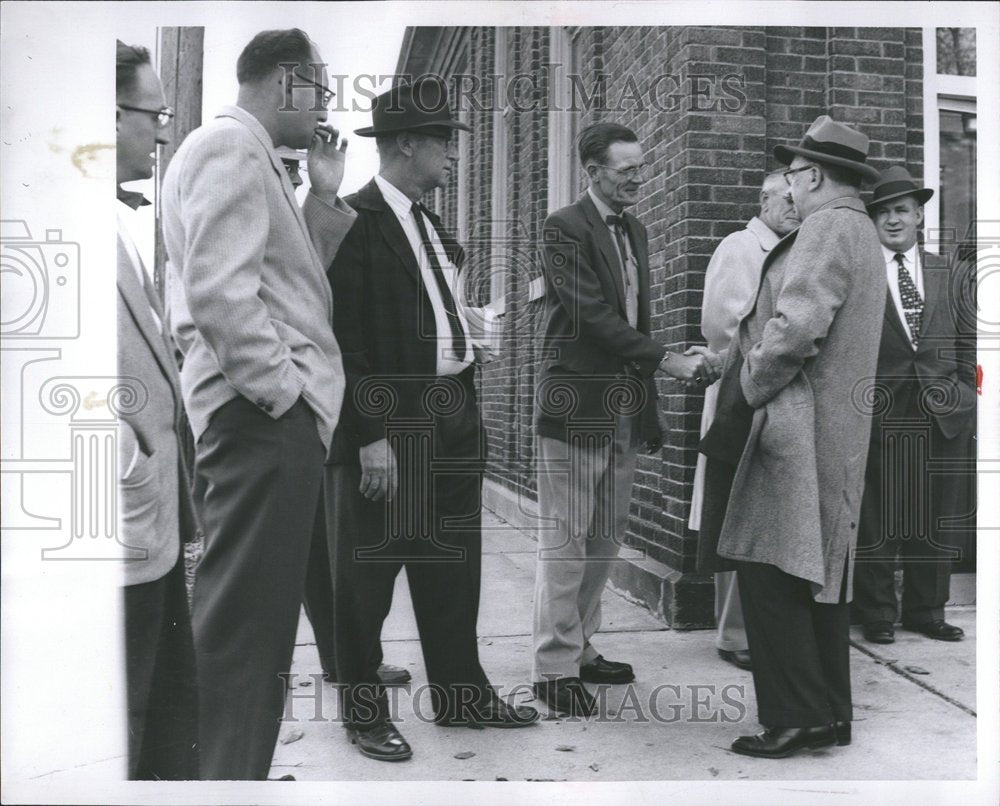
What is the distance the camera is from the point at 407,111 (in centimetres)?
356

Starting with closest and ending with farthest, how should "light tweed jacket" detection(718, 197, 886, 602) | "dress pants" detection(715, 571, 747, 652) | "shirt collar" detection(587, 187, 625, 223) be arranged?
"light tweed jacket" detection(718, 197, 886, 602)
"shirt collar" detection(587, 187, 625, 223)
"dress pants" detection(715, 571, 747, 652)

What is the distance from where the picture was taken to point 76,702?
11.7 feet

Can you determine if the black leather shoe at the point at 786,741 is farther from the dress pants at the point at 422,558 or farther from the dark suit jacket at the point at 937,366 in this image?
the dark suit jacket at the point at 937,366

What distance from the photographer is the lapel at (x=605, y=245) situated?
3.77 m

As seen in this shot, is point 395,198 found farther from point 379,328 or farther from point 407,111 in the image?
point 379,328

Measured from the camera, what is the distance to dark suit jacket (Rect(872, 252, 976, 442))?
3.85 metres

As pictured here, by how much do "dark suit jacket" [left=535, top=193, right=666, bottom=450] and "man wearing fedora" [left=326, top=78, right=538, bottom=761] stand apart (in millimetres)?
321

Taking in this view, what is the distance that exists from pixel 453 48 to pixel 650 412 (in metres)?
1.52

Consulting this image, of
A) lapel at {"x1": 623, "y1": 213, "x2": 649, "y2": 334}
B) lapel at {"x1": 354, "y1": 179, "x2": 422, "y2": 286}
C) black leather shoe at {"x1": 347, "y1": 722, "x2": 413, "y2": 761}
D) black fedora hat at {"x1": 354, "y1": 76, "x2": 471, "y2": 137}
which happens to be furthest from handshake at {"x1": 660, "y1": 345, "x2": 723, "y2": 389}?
black leather shoe at {"x1": 347, "y1": 722, "x2": 413, "y2": 761}

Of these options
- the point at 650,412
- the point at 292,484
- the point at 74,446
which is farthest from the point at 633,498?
the point at 74,446

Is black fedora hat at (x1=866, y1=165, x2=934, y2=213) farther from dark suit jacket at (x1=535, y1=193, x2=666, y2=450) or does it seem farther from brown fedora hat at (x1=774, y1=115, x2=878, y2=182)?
dark suit jacket at (x1=535, y1=193, x2=666, y2=450)

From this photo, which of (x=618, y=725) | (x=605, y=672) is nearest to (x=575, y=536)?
(x=605, y=672)

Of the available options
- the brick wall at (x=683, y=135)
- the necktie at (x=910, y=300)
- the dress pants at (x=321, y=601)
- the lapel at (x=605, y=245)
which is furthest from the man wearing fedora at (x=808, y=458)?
the dress pants at (x=321, y=601)

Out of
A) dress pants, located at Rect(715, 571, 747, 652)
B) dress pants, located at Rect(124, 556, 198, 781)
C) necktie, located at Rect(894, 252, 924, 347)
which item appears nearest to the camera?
dress pants, located at Rect(124, 556, 198, 781)
